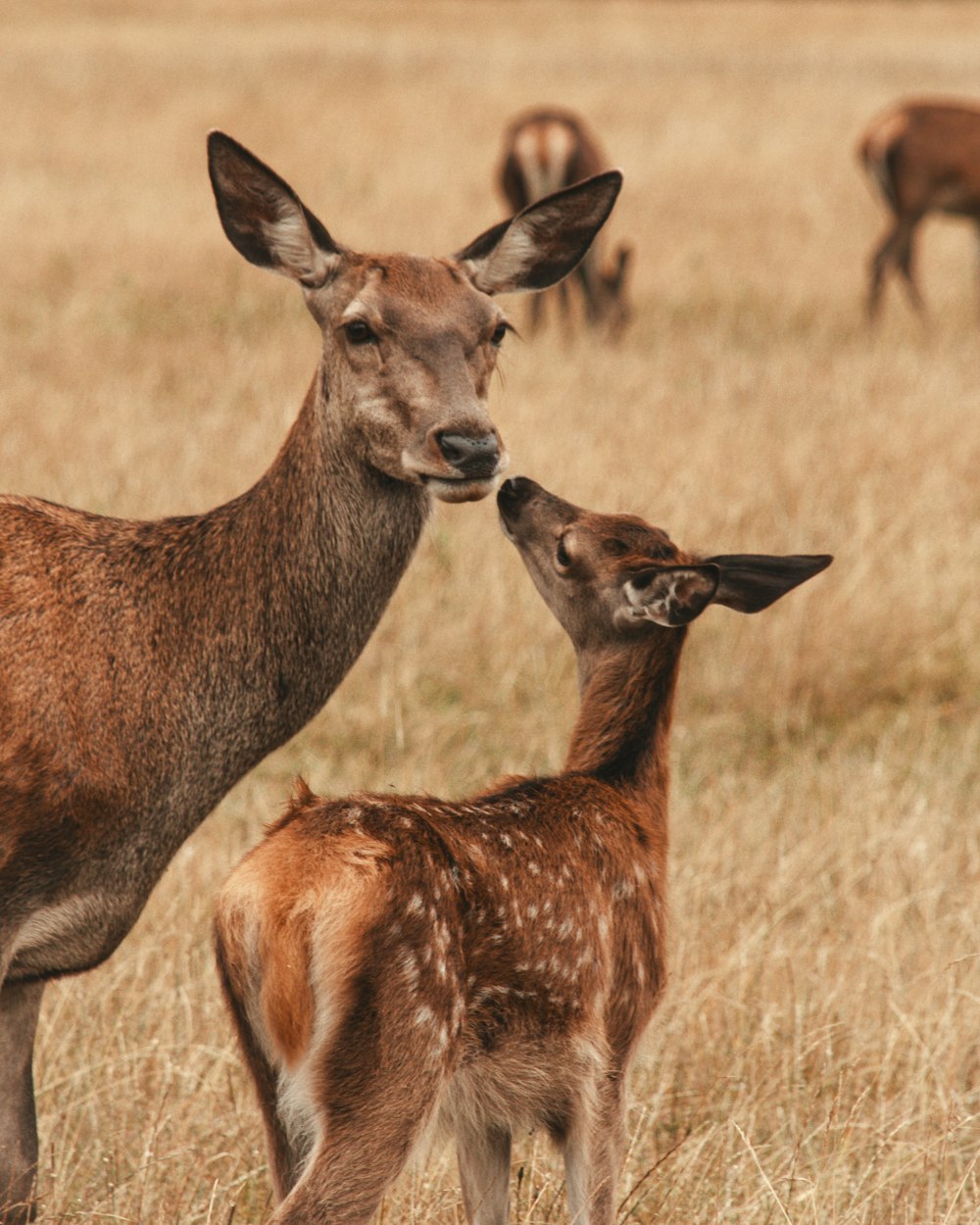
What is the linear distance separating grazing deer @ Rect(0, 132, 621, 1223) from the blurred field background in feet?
1.89

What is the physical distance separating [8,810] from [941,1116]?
6.86 feet

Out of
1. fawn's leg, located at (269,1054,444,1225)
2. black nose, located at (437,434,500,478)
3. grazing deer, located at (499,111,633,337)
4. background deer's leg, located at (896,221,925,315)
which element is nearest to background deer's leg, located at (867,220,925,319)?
background deer's leg, located at (896,221,925,315)

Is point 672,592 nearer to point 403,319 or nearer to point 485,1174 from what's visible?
point 403,319

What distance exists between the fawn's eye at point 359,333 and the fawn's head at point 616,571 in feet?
1.49

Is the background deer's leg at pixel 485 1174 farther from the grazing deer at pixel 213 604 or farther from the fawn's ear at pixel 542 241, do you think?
the fawn's ear at pixel 542 241

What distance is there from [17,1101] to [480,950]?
1143 millimetres

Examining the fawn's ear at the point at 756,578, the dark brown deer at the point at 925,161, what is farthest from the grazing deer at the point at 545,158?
the fawn's ear at the point at 756,578

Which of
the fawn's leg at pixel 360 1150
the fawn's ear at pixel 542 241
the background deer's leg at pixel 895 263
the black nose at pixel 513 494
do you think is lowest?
the fawn's leg at pixel 360 1150

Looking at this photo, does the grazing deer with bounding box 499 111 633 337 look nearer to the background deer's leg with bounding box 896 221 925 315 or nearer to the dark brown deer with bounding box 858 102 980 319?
the background deer's leg with bounding box 896 221 925 315

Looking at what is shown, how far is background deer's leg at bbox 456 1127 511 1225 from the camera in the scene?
11.0 feet

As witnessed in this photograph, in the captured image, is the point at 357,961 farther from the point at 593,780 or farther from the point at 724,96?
the point at 724,96

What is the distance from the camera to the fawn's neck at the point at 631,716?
149 inches

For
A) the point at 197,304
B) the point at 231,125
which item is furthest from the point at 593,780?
the point at 231,125

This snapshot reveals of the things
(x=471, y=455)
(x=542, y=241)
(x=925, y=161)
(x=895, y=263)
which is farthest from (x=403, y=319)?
(x=925, y=161)
